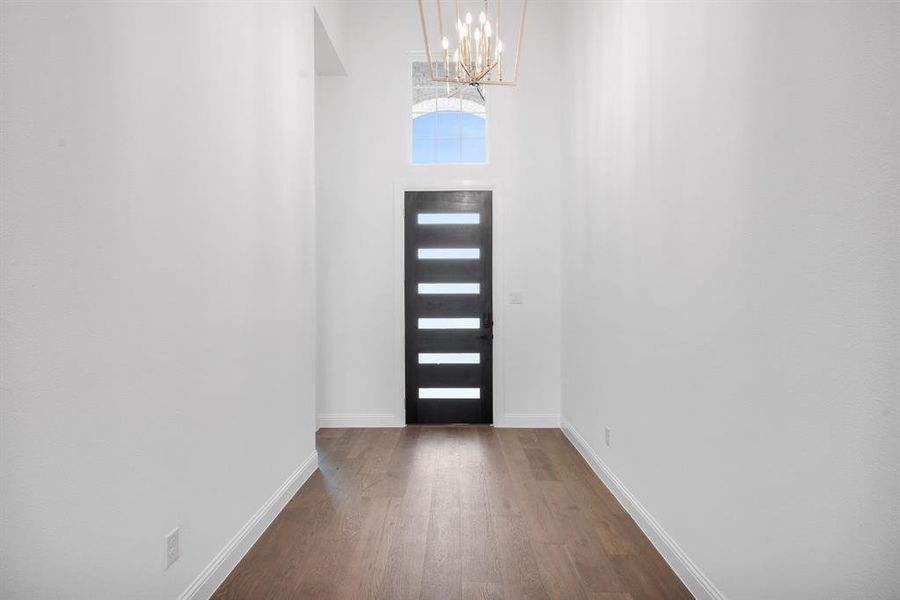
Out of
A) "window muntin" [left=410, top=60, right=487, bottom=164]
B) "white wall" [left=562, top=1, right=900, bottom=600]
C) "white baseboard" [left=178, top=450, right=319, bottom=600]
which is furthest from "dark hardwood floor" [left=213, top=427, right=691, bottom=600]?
"window muntin" [left=410, top=60, right=487, bottom=164]

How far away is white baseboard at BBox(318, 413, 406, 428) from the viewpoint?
4910mm

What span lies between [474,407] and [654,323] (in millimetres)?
2659

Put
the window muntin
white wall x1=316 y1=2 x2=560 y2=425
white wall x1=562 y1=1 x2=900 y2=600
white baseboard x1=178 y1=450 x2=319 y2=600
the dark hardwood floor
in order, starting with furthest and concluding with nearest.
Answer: the window muntin < white wall x1=316 y1=2 x2=560 y2=425 < the dark hardwood floor < white baseboard x1=178 y1=450 x2=319 y2=600 < white wall x1=562 y1=1 x2=900 y2=600

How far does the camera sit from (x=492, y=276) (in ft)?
16.3

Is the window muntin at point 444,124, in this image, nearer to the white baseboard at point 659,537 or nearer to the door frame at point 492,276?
the door frame at point 492,276

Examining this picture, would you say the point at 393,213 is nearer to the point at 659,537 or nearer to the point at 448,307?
the point at 448,307

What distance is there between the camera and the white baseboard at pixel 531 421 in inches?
194

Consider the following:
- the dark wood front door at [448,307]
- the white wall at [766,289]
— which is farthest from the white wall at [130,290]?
the dark wood front door at [448,307]

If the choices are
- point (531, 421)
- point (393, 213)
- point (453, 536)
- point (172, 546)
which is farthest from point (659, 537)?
point (393, 213)

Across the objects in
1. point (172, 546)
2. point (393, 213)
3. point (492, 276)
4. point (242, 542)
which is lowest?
point (242, 542)

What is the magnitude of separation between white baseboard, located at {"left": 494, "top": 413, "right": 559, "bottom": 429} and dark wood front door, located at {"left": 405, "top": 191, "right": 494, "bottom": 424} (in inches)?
6.0

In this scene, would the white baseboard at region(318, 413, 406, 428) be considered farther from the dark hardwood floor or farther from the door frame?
the dark hardwood floor

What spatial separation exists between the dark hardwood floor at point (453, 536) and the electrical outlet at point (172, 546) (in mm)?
404

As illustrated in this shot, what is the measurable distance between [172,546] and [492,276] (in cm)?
358
